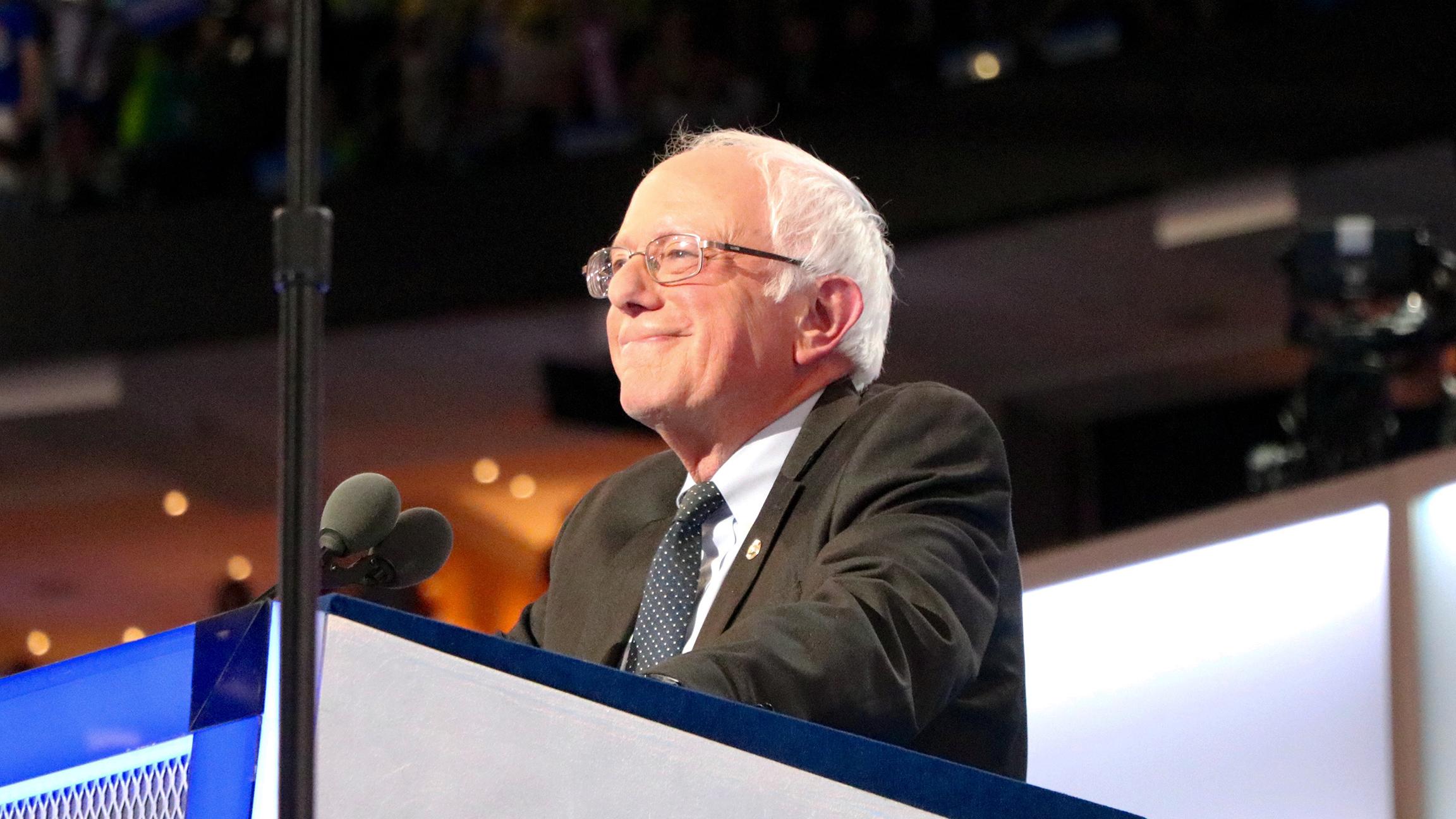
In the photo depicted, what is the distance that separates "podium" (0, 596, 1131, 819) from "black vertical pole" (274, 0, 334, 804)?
11 cm

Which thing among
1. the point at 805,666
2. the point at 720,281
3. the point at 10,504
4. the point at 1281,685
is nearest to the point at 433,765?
the point at 805,666

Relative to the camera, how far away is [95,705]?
1.20 metres

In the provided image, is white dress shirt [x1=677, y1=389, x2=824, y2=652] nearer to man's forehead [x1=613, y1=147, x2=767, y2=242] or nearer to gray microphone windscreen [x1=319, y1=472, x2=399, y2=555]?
man's forehead [x1=613, y1=147, x2=767, y2=242]

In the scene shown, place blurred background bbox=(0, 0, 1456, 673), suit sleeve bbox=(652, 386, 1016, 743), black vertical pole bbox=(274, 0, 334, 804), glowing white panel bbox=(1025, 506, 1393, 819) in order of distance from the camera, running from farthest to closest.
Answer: blurred background bbox=(0, 0, 1456, 673) < glowing white panel bbox=(1025, 506, 1393, 819) < suit sleeve bbox=(652, 386, 1016, 743) < black vertical pole bbox=(274, 0, 334, 804)

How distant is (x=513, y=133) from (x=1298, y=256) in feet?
10.8

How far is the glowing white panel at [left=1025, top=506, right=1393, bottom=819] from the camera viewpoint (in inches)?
98.6

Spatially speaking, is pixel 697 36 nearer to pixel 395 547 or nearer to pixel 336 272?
pixel 336 272

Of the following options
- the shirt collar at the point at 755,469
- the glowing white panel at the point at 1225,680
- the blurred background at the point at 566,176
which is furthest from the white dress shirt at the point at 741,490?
the blurred background at the point at 566,176

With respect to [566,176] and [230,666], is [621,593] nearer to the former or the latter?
[230,666]

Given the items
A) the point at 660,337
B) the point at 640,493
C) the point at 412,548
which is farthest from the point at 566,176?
the point at 412,548

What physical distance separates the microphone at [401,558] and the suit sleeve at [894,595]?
0.26 meters

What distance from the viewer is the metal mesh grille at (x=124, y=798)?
46.2 inches

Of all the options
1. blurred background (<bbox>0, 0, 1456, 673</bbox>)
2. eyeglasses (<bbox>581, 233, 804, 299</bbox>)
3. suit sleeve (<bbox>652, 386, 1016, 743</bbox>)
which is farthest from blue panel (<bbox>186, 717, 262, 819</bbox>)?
blurred background (<bbox>0, 0, 1456, 673</bbox>)

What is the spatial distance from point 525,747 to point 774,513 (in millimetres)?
693
